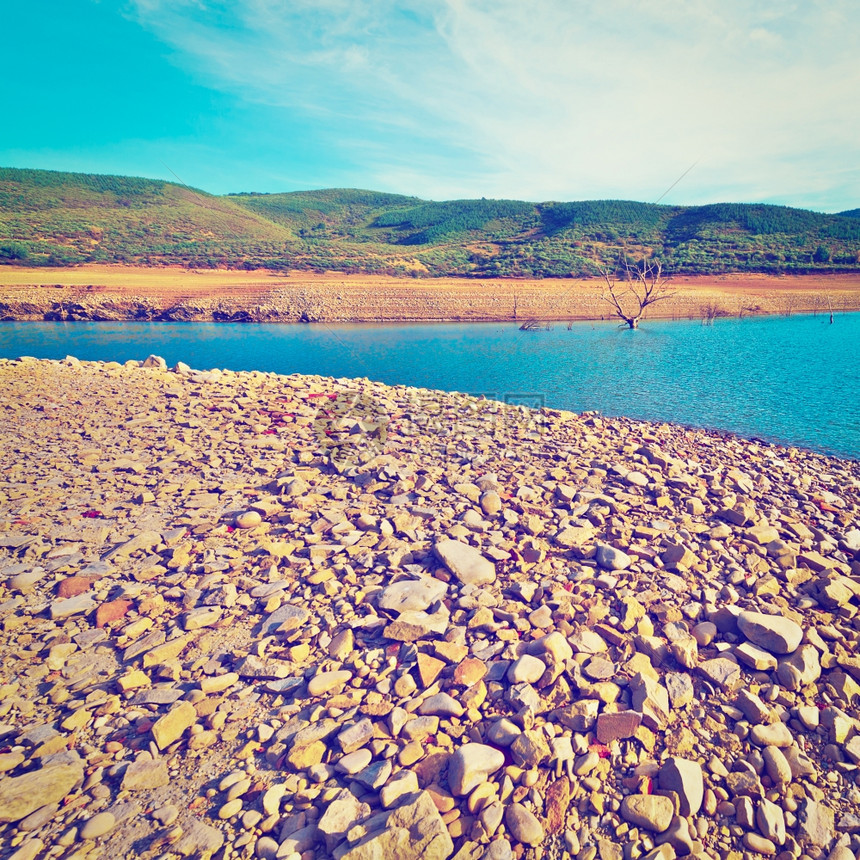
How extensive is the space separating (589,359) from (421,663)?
1998 cm

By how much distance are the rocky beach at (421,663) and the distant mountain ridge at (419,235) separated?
48.0 m

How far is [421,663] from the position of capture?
3.52 m

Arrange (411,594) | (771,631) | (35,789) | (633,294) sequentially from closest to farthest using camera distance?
1. (35,789)
2. (771,631)
3. (411,594)
4. (633,294)

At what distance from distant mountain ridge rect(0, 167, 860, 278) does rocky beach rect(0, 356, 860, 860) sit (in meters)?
48.0

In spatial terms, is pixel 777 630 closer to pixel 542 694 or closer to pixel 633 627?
pixel 633 627

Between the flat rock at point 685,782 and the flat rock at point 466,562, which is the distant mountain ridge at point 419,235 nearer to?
the flat rock at point 466,562

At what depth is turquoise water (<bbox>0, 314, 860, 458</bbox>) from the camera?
13.3m

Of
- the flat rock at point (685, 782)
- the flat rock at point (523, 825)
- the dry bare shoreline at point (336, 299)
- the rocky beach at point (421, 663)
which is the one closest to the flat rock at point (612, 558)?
the rocky beach at point (421, 663)

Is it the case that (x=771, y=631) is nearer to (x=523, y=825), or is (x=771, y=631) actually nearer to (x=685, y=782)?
(x=685, y=782)

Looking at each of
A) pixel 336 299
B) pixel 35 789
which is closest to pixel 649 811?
pixel 35 789

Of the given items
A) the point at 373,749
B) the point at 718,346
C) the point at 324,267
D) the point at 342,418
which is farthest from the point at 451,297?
the point at 373,749

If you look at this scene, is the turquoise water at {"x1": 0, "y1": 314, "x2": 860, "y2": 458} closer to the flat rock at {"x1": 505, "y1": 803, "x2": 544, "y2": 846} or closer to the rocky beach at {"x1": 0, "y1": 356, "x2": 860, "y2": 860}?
the rocky beach at {"x1": 0, "y1": 356, "x2": 860, "y2": 860}

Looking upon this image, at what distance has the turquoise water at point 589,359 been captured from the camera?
43.7 feet

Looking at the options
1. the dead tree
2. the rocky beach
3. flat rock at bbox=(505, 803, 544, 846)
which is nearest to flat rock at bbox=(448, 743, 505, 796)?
the rocky beach
